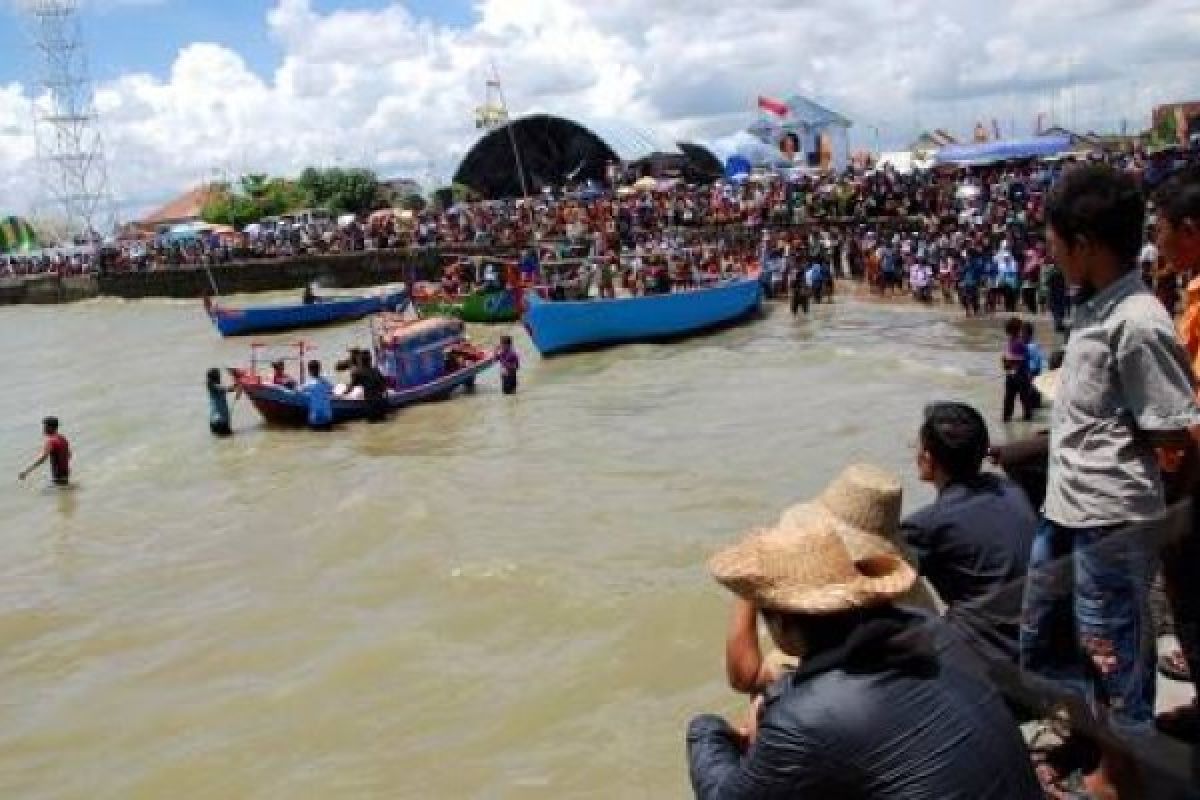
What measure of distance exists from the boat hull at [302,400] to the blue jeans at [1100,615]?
54.4 ft

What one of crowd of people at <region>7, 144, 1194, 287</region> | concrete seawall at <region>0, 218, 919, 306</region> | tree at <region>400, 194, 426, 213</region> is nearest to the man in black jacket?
crowd of people at <region>7, 144, 1194, 287</region>

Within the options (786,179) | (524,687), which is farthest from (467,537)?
(786,179)

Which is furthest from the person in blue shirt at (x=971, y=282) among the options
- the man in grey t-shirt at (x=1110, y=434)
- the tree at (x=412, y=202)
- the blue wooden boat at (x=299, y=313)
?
the tree at (x=412, y=202)

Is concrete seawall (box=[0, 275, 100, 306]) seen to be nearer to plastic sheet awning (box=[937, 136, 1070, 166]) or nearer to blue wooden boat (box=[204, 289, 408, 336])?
blue wooden boat (box=[204, 289, 408, 336])

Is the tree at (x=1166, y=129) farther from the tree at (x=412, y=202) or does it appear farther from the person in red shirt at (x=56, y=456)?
the person in red shirt at (x=56, y=456)

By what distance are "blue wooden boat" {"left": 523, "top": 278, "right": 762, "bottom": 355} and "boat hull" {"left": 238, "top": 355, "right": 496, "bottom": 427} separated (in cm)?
455

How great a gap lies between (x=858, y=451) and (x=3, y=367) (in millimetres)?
30302

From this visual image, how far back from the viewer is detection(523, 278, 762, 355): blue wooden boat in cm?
2519

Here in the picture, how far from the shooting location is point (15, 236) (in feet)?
286

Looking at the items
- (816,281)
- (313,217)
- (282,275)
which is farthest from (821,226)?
(313,217)

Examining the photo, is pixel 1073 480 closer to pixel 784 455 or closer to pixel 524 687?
pixel 524 687

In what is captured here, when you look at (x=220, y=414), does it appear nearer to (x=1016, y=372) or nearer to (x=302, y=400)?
(x=302, y=400)

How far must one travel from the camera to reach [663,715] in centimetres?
750

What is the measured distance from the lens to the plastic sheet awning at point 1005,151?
3196 centimetres
